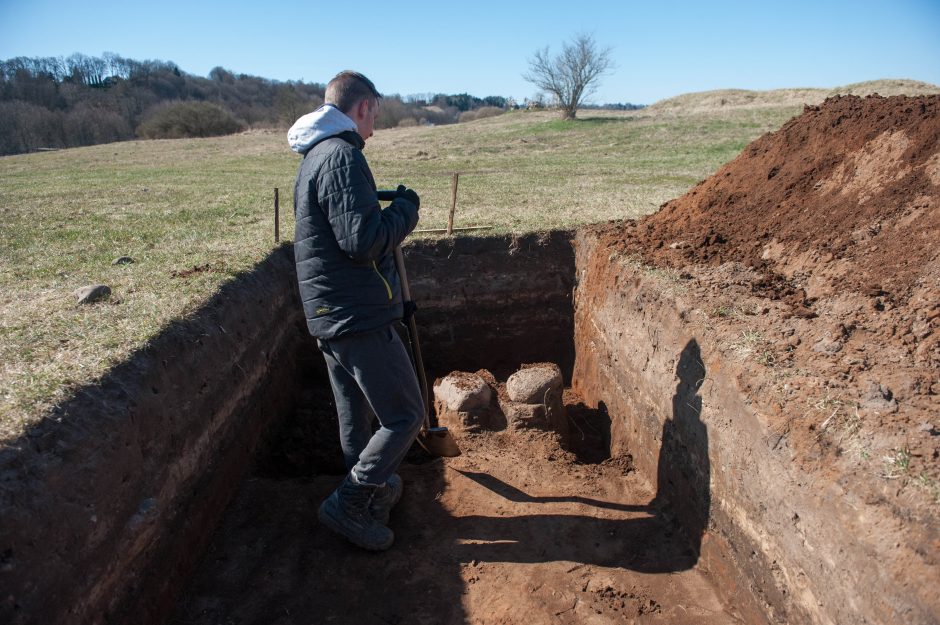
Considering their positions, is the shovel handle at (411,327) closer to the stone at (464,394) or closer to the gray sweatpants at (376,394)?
the gray sweatpants at (376,394)

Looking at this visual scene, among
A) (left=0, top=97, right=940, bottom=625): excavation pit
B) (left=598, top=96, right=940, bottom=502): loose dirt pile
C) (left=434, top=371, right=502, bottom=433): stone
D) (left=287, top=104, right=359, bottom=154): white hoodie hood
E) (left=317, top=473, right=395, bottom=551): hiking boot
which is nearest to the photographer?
(left=0, top=97, right=940, bottom=625): excavation pit

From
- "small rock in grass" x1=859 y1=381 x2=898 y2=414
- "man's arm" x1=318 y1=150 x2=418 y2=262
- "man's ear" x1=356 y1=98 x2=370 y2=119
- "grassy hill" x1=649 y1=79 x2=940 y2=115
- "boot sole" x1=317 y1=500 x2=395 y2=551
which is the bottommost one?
"boot sole" x1=317 y1=500 x2=395 y2=551

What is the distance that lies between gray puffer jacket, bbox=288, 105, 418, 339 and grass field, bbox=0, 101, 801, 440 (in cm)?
139

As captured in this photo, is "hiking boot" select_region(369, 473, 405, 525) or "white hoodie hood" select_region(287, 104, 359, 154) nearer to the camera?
"white hoodie hood" select_region(287, 104, 359, 154)

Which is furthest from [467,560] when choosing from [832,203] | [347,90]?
[832,203]

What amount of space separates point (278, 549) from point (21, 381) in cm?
169

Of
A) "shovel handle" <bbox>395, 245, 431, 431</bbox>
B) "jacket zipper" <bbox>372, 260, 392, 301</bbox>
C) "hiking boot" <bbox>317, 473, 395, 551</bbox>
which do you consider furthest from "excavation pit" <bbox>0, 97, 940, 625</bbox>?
"jacket zipper" <bbox>372, 260, 392, 301</bbox>

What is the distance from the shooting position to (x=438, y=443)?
14.8ft

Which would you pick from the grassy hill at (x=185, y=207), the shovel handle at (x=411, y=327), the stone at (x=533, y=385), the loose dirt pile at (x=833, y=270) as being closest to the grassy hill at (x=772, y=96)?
the grassy hill at (x=185, y=207)

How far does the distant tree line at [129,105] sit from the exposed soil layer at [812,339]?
123 ft

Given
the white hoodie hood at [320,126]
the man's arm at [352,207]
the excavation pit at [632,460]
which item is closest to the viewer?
Result: the excavation pit at [632,460]

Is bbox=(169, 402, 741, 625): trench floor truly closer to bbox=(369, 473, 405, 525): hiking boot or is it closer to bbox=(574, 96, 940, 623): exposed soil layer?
bbox=(369, 473, 405, 525): hiking boot

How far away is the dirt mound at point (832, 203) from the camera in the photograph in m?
3.84

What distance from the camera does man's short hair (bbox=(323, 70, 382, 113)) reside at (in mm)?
2941
